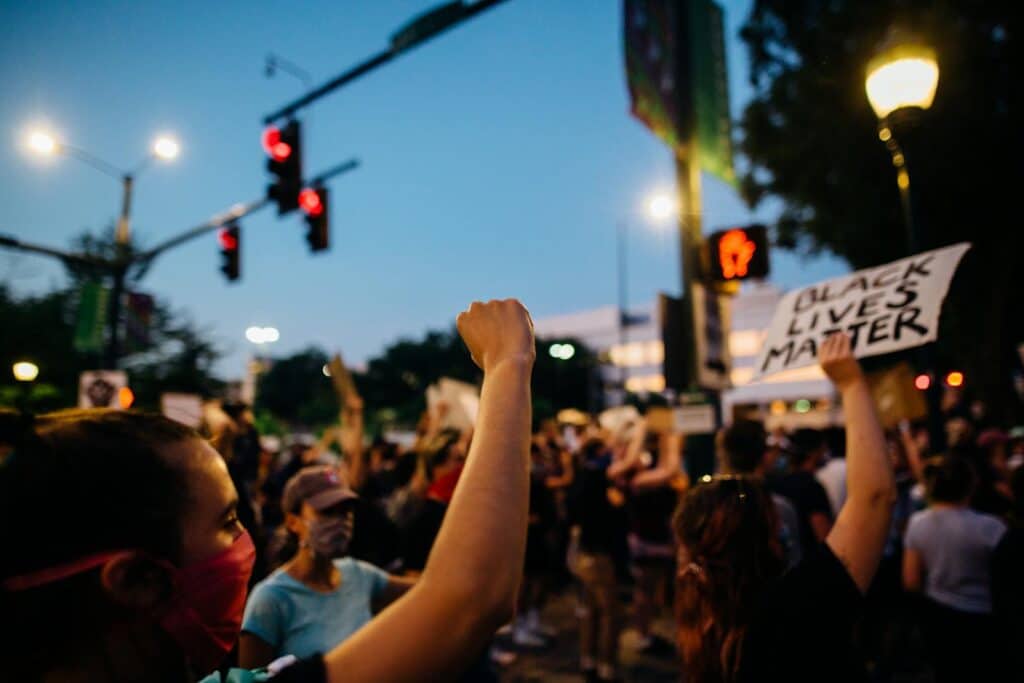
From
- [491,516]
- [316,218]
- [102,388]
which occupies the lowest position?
[491,516]

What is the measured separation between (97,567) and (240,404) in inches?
229

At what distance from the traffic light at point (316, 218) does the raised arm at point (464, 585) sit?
10.5 m

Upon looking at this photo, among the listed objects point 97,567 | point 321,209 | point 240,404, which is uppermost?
point 321,209

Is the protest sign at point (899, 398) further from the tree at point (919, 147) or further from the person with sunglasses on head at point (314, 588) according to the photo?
the tree at point (919, 147)

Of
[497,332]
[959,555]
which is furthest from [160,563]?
[959,555]

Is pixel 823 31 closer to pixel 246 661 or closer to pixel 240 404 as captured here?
pixel 240 404

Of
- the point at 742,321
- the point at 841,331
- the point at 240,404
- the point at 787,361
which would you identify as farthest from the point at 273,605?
the point at 742,321

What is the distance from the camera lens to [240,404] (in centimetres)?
649

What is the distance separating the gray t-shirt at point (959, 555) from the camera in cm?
400

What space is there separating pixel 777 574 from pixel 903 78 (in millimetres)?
4986

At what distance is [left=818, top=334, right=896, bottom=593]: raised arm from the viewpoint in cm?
202

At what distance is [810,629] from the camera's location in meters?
1.98

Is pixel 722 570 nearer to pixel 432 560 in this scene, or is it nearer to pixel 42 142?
pixel 432 560

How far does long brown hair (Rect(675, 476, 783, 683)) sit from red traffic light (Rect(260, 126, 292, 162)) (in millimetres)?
8894
